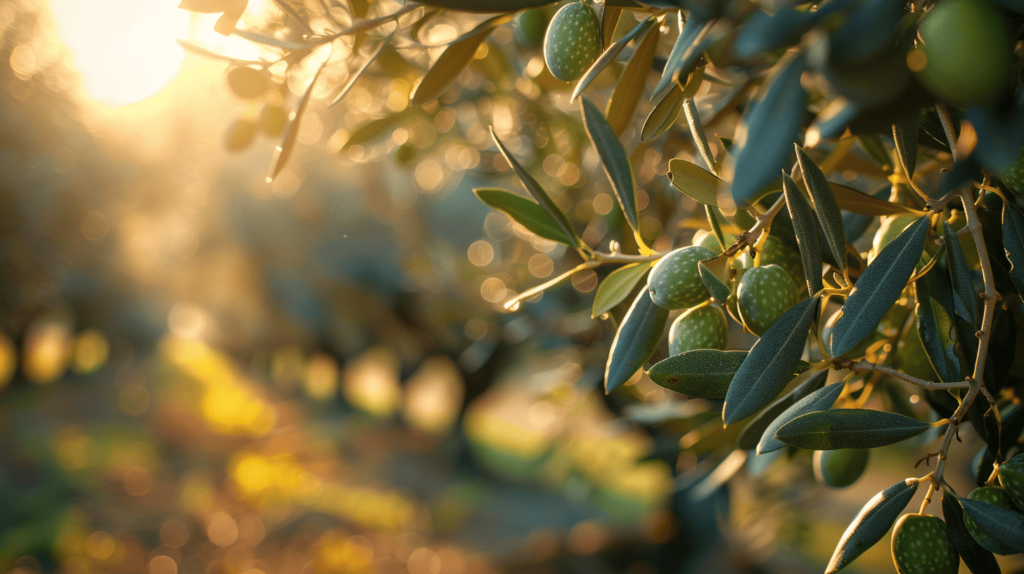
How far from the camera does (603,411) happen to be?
5.66 feet

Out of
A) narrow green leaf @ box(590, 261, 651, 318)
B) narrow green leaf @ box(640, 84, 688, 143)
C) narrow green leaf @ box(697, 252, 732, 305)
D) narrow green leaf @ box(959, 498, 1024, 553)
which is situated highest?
narrow green leaf @ box(640, 84, 688, 143)

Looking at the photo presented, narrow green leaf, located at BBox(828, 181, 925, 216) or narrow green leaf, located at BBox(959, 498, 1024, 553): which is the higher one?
narrow green leaf, located at BBox(828, 181, 925, 216)

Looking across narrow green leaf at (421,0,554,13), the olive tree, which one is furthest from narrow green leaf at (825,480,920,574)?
narrow green leaf at (421,0,554,13)

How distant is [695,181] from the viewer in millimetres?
343

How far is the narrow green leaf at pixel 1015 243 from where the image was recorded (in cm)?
29

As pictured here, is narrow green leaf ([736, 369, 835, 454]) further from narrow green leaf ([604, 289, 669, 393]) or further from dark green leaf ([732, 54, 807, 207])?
dark green leaf ([732, 54, 807, 207])

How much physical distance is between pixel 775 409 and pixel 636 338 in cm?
15

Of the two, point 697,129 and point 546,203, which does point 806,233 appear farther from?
point 546,203

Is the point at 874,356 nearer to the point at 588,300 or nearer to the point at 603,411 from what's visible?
the point at 588,300

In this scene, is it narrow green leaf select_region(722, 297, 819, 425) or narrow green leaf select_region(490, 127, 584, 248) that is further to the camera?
narrow green leaf select_region(490, 127, 584, 248)

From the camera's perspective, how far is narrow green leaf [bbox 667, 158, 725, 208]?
0.34 meters

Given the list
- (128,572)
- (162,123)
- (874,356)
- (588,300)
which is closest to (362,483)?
(128,572)

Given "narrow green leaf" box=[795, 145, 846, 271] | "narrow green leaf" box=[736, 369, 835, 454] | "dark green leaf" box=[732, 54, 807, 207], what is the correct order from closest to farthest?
"dark green leaf" box=[732, 54, 807, 207]
"narrow green leaf" box=[795, 145, 846, 271]
"narrow green leaf" box=[736, 369, 835, 454]

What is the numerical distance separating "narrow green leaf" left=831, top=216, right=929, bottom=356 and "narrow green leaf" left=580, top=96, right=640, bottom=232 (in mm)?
148
